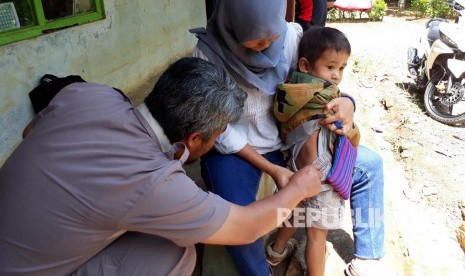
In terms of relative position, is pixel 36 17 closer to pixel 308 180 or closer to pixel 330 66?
pixel 330 66

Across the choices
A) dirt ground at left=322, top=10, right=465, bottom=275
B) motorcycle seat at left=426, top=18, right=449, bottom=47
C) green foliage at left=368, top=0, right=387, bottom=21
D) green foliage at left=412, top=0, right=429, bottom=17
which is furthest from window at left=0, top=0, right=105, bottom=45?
green foliage at left=412, top=0, right=429, bottom=17

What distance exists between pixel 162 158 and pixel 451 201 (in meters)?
3.10

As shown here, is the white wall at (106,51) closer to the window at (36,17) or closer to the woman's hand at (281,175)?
the window at (36,17)

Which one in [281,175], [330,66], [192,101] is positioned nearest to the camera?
[192,101]

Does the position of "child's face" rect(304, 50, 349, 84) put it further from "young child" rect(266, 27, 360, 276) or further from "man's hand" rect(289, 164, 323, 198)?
"man's hand" rect(289, 164, 323, 198)

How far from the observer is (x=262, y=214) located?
1305 mm

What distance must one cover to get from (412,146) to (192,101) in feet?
12.0

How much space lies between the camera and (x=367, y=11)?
9.96 meters

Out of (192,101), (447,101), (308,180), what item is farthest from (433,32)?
(192,101)

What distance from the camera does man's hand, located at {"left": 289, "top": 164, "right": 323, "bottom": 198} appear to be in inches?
58.6

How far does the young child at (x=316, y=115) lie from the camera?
175 cm

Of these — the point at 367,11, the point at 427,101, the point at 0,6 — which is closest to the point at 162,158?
the point at 0,6

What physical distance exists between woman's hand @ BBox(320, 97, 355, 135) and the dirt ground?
106cm

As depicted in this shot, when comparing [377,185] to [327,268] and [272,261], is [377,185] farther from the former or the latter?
[272,261]
